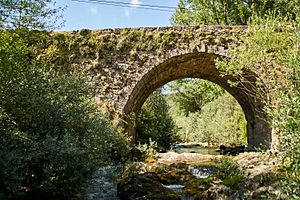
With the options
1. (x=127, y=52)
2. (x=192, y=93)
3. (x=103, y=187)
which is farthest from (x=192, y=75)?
(x=192, y=93)

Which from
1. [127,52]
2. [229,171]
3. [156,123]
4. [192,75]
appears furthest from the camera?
[156,123]

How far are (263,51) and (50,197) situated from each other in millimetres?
6791

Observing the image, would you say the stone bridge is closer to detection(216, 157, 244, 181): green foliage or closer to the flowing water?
the flowing water

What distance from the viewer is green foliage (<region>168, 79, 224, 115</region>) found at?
2533 cm

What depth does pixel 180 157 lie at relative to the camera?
40.9ft

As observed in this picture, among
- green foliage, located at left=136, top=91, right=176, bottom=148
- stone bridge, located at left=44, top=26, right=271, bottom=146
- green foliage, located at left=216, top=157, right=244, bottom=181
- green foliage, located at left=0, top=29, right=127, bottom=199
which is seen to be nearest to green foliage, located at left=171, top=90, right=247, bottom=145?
green foliage, located at left=136, top=91, right=176, bottom=148

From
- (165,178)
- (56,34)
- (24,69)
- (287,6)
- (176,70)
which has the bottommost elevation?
(165,178)

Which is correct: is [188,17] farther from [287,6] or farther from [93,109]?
[93,109]

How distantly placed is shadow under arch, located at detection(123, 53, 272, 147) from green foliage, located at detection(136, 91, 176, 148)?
2484 mm

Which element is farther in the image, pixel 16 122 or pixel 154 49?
pixel 154 49

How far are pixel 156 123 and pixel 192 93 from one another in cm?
1226

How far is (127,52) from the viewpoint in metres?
12.0

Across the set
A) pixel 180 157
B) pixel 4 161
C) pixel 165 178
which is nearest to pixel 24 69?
pixel 4 161

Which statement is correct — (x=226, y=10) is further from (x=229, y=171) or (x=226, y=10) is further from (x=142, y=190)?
(x=142, y=190)
